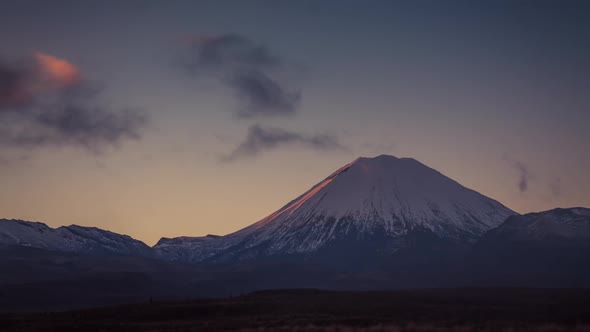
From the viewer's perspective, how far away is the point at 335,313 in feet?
216

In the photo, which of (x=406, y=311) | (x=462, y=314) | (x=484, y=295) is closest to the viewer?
(x=462, y=314)

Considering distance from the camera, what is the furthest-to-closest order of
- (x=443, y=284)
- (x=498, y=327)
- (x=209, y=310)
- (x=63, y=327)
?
(x=443, y=284), (x=209, y=310), (x=63, y=327), (x=498, y=327)

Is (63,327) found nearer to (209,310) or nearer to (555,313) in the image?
(209,310)

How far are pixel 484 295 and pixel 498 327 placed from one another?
4480cm

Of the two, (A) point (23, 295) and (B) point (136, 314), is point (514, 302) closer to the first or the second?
(B) point (136, 314)

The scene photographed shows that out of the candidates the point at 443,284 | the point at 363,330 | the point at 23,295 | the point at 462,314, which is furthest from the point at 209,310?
the point at 443,284

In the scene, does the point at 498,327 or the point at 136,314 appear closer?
the point at 498,327

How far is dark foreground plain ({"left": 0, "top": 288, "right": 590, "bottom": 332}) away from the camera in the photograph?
2060 inches

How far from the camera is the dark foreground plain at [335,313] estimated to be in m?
52.3

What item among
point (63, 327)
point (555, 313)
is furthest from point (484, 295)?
point (63, 327)

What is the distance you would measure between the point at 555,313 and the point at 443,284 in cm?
13756

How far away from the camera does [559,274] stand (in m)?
188

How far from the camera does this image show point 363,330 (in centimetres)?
4294

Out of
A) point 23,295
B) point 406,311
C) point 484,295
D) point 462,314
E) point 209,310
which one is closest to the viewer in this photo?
point 462,314
